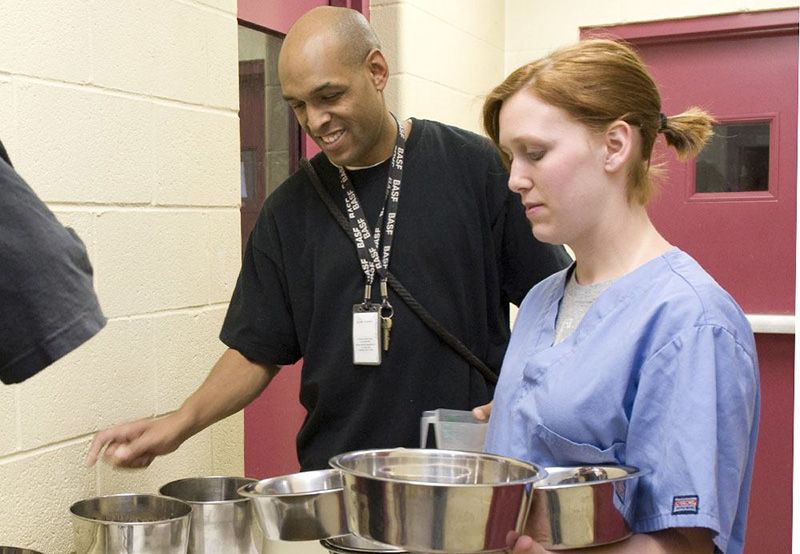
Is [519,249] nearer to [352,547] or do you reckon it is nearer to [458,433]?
[458,433]

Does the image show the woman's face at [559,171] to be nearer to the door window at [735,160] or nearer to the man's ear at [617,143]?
the man's ear at [617,143]

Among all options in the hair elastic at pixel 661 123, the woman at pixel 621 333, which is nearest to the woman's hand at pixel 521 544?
the woman at pixel 621 333

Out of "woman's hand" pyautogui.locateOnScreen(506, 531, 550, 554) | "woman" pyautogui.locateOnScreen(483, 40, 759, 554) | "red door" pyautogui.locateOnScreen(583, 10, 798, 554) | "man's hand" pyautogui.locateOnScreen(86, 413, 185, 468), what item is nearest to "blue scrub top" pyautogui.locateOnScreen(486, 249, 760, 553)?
"woman" pyautogui.locateOnScreen(483, 40, 759, 554)

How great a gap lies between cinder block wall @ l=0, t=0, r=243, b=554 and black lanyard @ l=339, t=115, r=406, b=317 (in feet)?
1.15

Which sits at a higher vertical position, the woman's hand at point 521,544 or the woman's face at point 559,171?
the woman's face at point 559,171

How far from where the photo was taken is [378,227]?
6.08ft

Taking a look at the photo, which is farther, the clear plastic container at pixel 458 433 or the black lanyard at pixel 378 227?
the black lanyard at pixel 378 227

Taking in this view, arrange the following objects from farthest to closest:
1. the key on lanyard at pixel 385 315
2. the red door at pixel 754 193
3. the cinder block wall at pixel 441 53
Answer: the red door at pixel 754 193 → the cinder block wall at pixel 441 53 → the key on lanyard at pixel 385 315

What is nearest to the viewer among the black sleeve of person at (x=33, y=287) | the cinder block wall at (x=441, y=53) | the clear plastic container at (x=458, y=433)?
the black sleeve of person at (x=33, y=287)

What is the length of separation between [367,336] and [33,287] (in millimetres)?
1067

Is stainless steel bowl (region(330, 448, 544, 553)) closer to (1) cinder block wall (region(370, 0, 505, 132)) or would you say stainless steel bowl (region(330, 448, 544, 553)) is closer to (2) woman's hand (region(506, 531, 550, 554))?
(2) woman's hand (region(506, 531, 550, 554))

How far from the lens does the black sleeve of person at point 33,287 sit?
2.44 feet

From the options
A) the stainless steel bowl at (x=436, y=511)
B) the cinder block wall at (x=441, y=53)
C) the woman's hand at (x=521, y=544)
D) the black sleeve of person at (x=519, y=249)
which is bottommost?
the woman's hand at (x=521, y=544)

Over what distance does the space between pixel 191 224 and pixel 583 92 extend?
1018mm
